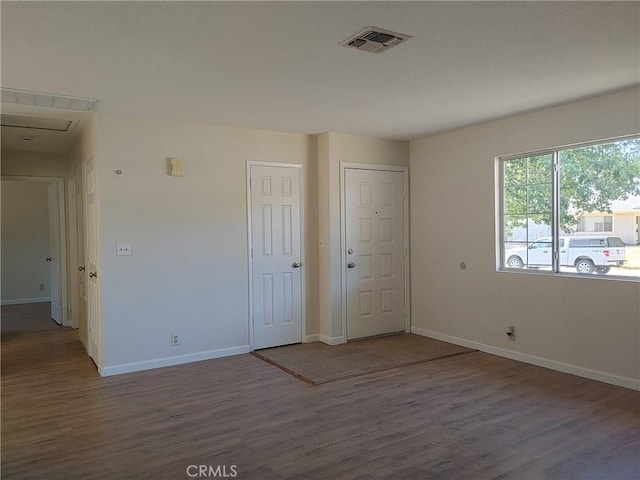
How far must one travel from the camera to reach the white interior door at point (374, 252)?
18.4 ft

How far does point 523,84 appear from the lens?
3592mm

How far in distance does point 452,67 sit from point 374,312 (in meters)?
3.37

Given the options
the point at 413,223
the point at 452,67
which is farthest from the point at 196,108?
the point at 413,223

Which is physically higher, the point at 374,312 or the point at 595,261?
the point at 595,261

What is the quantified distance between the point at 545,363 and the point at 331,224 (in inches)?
105

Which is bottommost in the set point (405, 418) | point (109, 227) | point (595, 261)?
point (405, 418)

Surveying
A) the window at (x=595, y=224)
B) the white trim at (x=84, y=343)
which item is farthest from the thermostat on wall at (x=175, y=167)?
the window at (x=595, y=224)

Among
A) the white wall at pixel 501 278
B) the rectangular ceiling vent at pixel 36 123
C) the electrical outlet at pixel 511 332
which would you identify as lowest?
the electrical outlet at pixel 511 332

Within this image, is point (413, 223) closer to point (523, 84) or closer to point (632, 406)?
point (523, 84)

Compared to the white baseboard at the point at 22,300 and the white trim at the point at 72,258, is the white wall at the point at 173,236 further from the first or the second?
the white baseboard at the point at 22,300

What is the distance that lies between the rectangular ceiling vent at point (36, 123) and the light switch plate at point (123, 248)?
1.38 meters

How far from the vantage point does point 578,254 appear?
426cm

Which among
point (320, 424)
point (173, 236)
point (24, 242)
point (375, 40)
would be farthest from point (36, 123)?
point (24, 242)

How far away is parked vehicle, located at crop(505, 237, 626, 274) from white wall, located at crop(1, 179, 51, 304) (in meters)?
8.77
